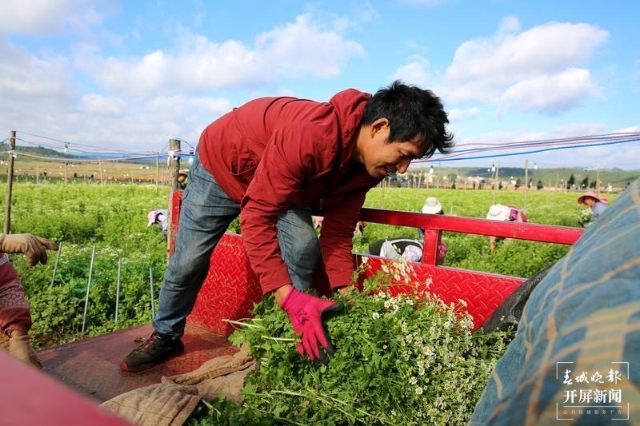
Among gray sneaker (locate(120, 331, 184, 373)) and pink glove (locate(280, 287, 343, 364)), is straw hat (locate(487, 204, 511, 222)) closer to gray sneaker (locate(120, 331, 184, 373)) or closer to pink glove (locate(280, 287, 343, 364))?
gray sneaker (locate(120, 331, 184, 373))

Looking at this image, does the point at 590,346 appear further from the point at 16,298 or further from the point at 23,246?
the point at 16,298

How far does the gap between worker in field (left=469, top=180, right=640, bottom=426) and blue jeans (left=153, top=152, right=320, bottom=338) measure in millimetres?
1777

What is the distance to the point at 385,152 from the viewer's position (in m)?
2.09

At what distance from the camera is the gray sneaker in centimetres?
272

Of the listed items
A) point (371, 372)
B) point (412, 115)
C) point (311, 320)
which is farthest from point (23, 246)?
point (412, 115)

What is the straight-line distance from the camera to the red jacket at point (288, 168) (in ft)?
6.62

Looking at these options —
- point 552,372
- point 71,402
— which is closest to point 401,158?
point 552,372

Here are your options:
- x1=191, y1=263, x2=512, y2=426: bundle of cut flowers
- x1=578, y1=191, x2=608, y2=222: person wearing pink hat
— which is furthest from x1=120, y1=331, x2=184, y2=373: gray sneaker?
x1=578, y1=191, x2=608, y2=222: person wearing pink hat

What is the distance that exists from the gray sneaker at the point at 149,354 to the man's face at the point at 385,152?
1.64 metres

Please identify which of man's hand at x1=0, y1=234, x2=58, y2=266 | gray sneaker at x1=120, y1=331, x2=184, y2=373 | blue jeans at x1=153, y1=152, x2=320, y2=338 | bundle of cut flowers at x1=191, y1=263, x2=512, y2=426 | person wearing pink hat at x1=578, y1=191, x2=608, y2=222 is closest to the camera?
bundle of cut flowers at x1=191, y1=263, x2=512, y2=426

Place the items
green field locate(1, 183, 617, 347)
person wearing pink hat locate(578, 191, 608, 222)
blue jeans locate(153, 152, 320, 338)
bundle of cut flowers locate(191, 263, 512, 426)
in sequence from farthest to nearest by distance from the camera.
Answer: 1. person wearing pink hat locate(578, 191, 608, 222)
2. green field locate(1, 183, 617, 347)
3. blue jeans locate(153, 152, 320, 338)
4. bundle of cut flowers locate(191, 263, 512, 426)

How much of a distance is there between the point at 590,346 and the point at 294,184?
5.08ft

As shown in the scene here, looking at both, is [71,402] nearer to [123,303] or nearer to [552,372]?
[552,372]

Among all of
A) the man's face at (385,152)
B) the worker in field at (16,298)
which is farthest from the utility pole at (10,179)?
the man's face at (385,152)
